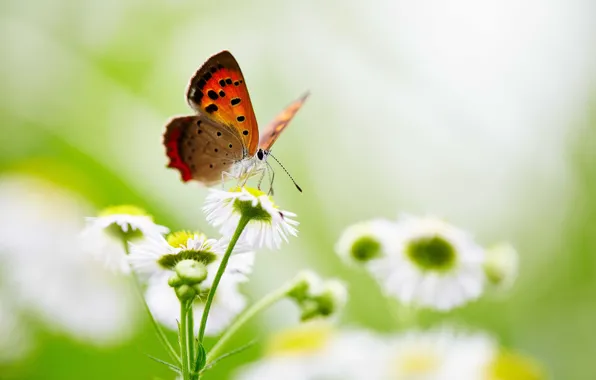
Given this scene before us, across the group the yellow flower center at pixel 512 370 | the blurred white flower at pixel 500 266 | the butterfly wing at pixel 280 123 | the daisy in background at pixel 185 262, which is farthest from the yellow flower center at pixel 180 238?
the yellow flower center at pixel 512 370

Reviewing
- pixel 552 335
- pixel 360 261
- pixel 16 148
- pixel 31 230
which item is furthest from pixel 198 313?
pixel 552 335

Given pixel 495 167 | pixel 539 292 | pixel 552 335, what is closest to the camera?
pixel 552 335

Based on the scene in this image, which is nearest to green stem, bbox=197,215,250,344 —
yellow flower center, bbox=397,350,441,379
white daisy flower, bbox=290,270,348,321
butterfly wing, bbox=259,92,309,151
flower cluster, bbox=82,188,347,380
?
flower cluster, bbox=82,188,347,380

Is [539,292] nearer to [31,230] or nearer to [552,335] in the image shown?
[552,335]

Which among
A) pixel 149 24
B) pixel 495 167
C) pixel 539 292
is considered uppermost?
pixel 495 167

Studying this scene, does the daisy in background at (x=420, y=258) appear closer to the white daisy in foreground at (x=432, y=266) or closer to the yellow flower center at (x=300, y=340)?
the white daisy in foreground at (x=432, y=266)

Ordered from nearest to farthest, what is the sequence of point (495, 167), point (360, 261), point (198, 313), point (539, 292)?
point (198, 313) → point (360, 261) → point (539, 292) → point (495, 167)
